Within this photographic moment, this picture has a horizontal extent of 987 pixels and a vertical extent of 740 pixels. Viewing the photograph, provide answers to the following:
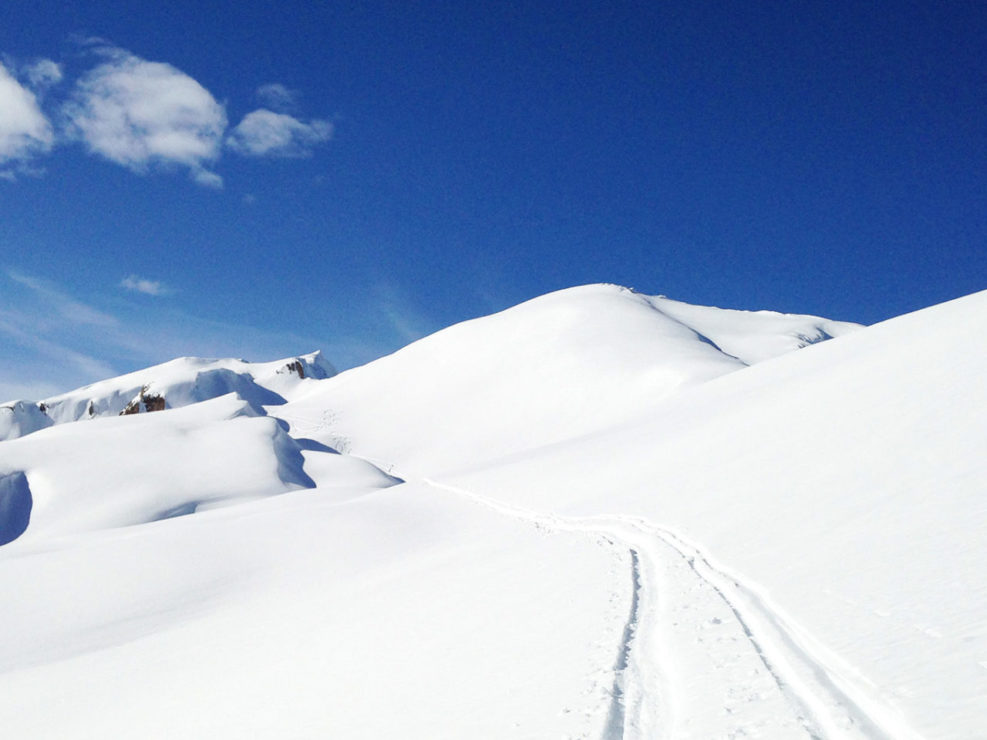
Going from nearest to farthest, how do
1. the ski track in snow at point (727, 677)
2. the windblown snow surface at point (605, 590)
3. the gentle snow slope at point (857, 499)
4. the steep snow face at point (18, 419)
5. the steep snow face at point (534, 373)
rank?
the ski track in snow at point (727, 677) → the gentle snow slope at point (857, 499) → the windblown snow surface at point (605, 590) → the steep snow face at point (534, 373) → the steep snow face at point (18, 419)

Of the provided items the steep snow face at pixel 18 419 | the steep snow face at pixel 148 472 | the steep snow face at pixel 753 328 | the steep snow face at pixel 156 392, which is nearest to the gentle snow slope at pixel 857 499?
the steep snow face at pixel 148 472

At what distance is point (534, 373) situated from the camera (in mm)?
77500

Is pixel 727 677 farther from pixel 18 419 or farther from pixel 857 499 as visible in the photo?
pixel 18 419

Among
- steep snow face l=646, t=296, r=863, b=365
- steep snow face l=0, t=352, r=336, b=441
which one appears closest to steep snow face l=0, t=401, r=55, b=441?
steep snow face l=0, t=352, r=336, b=441

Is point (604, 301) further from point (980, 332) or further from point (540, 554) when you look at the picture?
point (540, 554)

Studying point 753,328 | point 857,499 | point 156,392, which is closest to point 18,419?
point 156,392

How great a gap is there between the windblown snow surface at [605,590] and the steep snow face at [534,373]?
88.9 ft

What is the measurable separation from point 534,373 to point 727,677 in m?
71.9

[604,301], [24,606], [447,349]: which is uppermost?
[604,301]

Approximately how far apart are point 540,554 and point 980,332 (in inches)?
553

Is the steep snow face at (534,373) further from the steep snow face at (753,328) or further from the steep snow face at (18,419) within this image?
the steep snow face at (18,419)

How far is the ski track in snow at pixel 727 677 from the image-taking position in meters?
4.80

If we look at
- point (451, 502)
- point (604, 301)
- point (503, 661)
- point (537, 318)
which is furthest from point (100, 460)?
point (604, 301)

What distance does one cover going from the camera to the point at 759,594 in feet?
26.7
